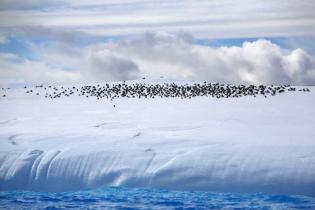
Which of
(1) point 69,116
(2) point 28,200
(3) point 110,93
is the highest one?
(3) point 110,93

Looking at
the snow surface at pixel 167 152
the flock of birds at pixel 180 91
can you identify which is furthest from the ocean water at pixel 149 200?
the flock of birds at pixel 180 91

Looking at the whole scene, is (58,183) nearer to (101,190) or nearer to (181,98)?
(101,190)

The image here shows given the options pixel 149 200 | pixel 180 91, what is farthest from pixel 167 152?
pixel 180 91

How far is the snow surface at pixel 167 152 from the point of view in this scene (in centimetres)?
650

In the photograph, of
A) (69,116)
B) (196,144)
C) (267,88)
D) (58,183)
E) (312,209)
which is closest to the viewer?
(312,209)

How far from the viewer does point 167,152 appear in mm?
7172

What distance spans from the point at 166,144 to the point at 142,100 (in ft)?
22.5

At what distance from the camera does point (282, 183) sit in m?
6.33

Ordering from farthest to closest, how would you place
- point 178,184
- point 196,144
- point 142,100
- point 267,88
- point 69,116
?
point 267,88, point 142,100, point 69,116, point 196,144, point 178,184

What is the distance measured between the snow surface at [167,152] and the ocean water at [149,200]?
111 millimetres

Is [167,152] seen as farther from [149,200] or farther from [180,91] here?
[180,91]

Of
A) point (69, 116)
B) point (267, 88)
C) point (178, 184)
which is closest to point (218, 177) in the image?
point (178, 184)

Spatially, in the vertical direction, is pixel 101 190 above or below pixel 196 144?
below

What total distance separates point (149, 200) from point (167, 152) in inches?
41.4
